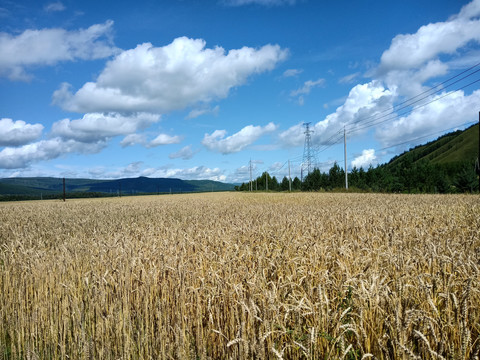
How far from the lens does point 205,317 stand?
3594 millimetres

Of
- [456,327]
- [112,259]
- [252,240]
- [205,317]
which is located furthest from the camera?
[252,240]

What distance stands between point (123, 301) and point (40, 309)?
1199 mm

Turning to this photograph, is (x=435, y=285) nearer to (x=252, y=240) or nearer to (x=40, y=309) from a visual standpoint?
(x=252, y=240)

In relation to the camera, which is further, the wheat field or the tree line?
the tree line

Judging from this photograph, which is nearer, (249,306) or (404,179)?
(249,306)

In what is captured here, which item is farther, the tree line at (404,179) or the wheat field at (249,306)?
the tree line at (404,179)

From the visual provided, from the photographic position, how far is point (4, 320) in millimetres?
4605

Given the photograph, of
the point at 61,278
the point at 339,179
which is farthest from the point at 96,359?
the point at 339,179

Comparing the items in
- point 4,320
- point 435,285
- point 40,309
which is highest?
point 435,285

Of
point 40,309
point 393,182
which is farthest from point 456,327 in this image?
point 393,182

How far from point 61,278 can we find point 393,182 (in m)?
81.2

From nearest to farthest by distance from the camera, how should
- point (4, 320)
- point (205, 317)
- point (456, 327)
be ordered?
point (456, 327)
point (205, 317)
point (4, 320)

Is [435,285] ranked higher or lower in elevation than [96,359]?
higher

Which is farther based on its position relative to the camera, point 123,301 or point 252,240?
point 252,240
